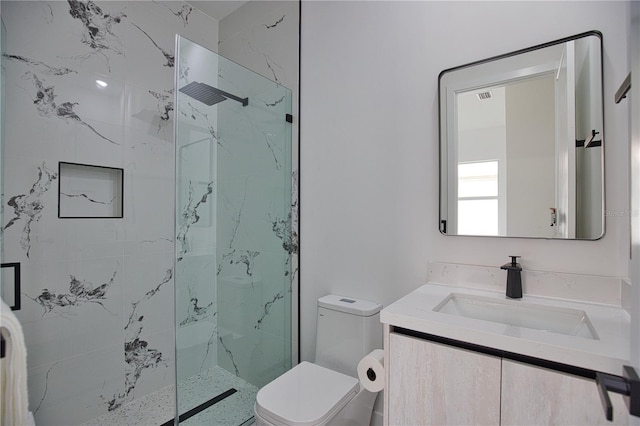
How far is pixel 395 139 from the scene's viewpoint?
1.64 metres

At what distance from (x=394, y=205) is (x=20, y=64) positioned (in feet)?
6.77

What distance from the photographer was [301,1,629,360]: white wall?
3.87ft

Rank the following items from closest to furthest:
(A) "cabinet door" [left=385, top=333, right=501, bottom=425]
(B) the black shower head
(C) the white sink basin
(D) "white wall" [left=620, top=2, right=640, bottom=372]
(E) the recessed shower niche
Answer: (D) "white wall" [left=620, top=2, right=640, bottom=372], (A) "cabinet door" [left=385, top=333, right=501, bottom=425], (C) the white sink basin, (B) the black shower head, (E) the recessed shower niche

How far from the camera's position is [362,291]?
1.75 metres

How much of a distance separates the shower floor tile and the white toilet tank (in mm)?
485

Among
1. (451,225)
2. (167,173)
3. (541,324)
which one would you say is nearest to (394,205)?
(451,225)

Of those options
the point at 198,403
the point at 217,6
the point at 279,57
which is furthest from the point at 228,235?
the point at 217,6

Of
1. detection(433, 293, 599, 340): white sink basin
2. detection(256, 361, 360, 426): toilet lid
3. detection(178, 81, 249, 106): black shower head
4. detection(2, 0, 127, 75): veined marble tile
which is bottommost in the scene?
detection(256, 361, 360, 426): toilet lid

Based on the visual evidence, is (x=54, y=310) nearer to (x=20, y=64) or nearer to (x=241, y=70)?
(x=20, y=64)

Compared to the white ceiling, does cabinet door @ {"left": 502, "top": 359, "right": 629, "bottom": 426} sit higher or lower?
lower

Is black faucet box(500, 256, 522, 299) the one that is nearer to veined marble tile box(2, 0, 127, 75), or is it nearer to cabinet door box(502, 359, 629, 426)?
cabinet door box(502, 359, 629, 426)

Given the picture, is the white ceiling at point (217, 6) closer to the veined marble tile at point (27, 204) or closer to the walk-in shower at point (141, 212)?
the walk-in shower at point (141, 212)

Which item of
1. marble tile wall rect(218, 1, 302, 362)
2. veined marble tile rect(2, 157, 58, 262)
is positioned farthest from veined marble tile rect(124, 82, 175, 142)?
marble tile wall rect(218, 1, 302, 362)

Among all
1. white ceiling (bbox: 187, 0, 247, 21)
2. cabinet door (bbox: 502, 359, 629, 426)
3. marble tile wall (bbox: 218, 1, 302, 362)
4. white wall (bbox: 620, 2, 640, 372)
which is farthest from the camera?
white ceiling (bbox: 187, 0, 247, 21)
